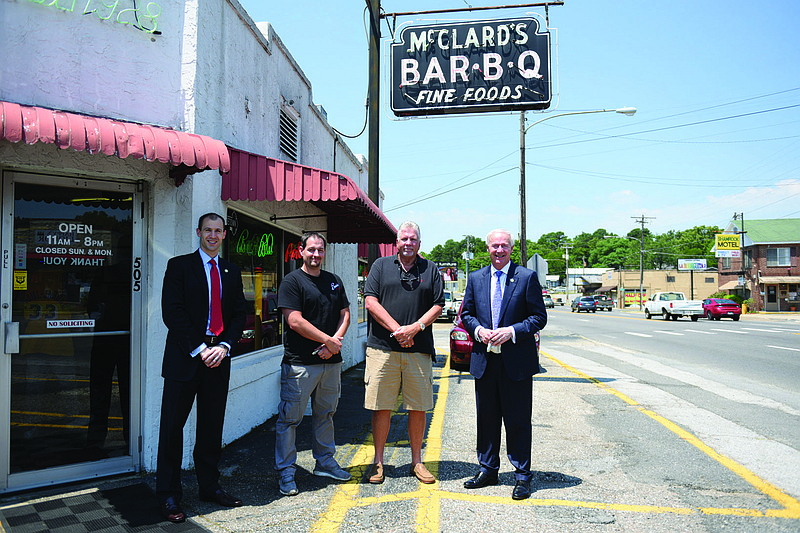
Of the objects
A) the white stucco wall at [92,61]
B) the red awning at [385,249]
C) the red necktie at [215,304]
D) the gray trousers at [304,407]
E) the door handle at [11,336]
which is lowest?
the gray trousers at [304,407]

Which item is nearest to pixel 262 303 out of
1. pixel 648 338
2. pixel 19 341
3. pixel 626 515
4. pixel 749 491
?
pixel 19 341

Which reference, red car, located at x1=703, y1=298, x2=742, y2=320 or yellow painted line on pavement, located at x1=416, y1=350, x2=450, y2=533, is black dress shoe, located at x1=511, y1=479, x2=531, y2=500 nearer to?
yellow painted line on pavement, located at x1=416, y1=350, x2=450, y2=533

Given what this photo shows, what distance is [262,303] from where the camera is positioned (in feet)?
22.7

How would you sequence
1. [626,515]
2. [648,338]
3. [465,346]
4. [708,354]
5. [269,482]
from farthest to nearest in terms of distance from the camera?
[648,338], [708,354], [465,346], [269,482], [626,515]

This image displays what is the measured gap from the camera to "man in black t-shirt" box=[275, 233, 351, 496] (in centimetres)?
431

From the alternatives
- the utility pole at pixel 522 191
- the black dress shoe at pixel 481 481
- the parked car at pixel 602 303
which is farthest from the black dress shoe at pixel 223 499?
the parked car at pixel 602 303

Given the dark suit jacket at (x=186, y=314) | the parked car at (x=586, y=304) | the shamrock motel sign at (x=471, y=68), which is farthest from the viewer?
the parked car at (x=586, y=304)

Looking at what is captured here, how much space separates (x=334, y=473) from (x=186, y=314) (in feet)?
5.87

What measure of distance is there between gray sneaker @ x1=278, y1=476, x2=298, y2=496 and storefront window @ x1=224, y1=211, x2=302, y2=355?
1.89m

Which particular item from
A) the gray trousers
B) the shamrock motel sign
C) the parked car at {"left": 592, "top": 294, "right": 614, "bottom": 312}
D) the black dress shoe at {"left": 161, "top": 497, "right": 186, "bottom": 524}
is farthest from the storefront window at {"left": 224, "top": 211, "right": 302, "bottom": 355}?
the parked car at {"left": 592, "top": 294, "right": 614, "bottom": 312}

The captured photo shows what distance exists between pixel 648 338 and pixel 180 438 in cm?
1919

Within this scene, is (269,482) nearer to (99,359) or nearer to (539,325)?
(99,359)

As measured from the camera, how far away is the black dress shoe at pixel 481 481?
4.29 metres

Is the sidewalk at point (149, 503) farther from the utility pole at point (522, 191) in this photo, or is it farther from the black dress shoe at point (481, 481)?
the utility pole at point (522, 191)
